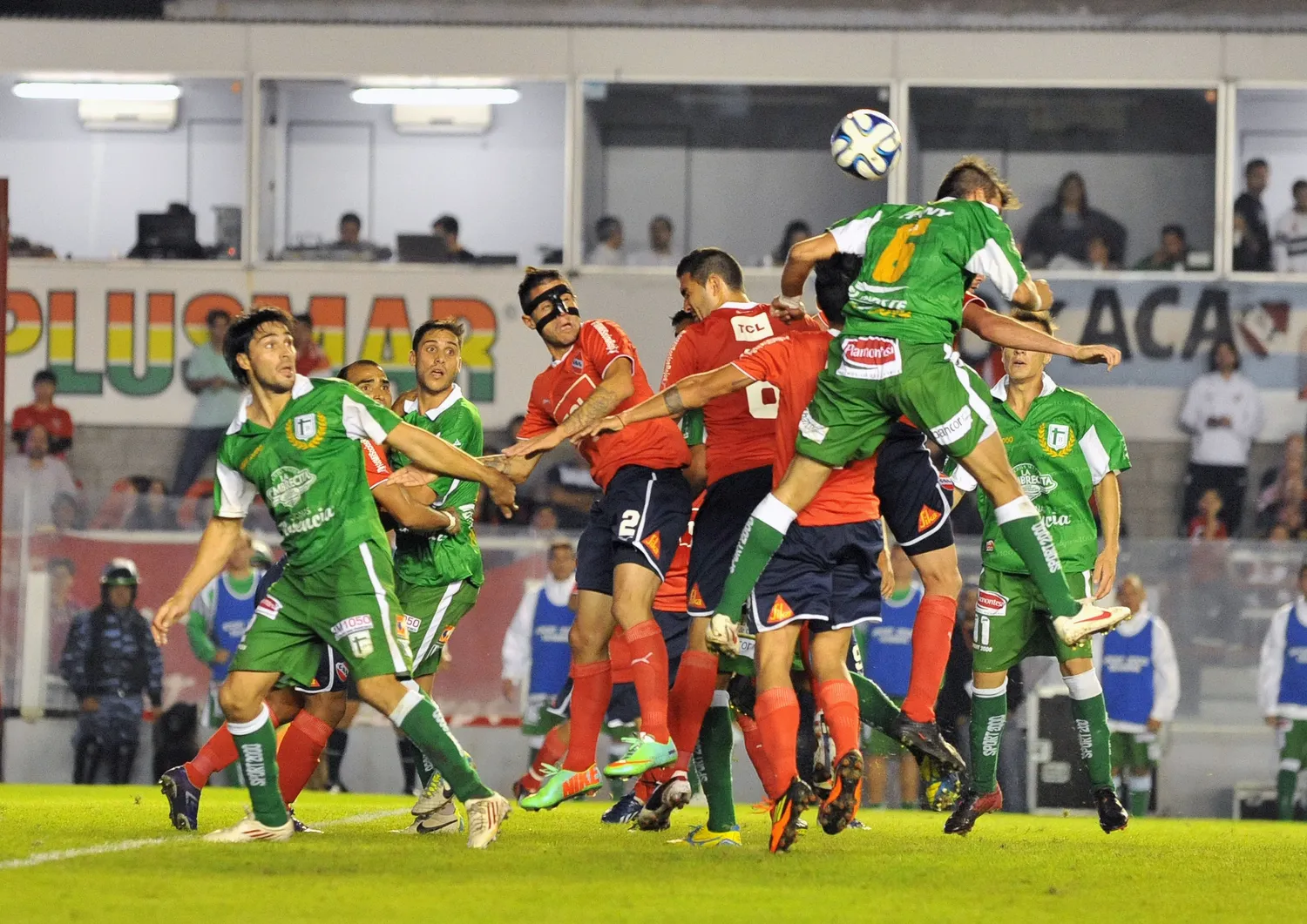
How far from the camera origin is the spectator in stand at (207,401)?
1905 centimetres

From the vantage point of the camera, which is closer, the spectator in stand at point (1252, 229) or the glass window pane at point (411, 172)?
the spectator in stand at point (1252, 229)

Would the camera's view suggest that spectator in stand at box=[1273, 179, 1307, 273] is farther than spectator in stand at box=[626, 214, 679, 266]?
No

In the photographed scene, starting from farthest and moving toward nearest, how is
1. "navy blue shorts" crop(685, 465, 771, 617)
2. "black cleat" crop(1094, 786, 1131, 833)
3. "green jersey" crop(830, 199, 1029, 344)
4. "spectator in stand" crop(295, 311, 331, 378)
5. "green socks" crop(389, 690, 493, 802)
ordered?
"spectator in stand" crop(295, 311, 331, 378)
"black cleat" crop(1094, 786, 1131, 833)
"navy blue shorts" crop(685, 465, 771, 617)
"green jersey" crop(830, 199, 1029, 344)
"green socks" crop(389, 690, 493, 802)

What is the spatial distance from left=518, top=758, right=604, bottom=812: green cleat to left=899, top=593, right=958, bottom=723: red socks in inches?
56.6

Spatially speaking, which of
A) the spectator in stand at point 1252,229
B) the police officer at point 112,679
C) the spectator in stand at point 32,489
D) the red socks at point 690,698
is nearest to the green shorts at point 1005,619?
the red socks at point 690,698

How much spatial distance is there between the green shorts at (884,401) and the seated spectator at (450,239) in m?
12.7

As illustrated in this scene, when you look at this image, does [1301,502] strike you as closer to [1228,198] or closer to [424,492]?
[1228,198]

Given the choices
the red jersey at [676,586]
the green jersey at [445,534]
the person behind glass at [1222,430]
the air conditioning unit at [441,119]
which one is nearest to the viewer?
the green jersey at [445,534]

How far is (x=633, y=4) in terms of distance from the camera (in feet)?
65.8

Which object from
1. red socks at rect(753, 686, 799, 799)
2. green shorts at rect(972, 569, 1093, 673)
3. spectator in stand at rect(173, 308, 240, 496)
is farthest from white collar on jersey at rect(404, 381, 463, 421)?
spectator in stand at rect(173, 308, 240, 496)

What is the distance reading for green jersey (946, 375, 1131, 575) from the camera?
30.3ft

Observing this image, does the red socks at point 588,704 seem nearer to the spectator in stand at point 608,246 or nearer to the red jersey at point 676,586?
the red jersey at point 676,586

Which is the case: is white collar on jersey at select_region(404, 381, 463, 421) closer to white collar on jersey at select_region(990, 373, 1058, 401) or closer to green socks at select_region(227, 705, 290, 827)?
green socks at select_region(227, 705, 290, 827)

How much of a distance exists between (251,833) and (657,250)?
43.8 ft
